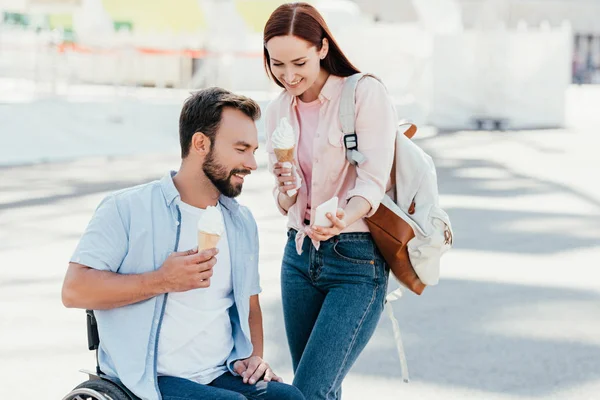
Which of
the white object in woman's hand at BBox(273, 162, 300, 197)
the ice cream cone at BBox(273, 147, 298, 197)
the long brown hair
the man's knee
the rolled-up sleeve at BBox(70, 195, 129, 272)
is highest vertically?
the long brown hair

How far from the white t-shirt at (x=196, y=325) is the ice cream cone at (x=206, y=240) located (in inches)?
10.2

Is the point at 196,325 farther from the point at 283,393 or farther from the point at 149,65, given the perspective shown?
the point at 149,65

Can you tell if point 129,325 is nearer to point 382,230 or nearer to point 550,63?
point 382,230

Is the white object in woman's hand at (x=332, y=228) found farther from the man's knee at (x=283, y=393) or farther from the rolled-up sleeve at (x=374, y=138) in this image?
the man's knee at (x=283, y=393)

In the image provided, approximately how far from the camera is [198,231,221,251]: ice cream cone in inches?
107

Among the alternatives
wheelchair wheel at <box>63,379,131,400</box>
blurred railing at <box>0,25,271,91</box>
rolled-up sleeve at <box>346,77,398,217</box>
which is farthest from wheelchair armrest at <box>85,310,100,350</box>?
blurred railing at <box>0,25,271,91</box>

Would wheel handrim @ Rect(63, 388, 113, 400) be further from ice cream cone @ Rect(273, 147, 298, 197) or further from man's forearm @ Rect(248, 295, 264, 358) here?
ice cream cone @ Rect(273, 147, 298, 197)

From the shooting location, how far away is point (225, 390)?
2.92 metres

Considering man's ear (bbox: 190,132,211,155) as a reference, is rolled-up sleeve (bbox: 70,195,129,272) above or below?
below

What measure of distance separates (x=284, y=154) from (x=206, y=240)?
541mm

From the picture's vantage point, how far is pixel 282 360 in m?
5.30

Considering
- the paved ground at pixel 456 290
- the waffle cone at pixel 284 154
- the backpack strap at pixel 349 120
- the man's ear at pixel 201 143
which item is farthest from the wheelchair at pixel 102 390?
the paved ground at pixel 456 290

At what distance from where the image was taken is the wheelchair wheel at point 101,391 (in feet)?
9.39

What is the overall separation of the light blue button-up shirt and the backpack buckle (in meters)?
0.59
